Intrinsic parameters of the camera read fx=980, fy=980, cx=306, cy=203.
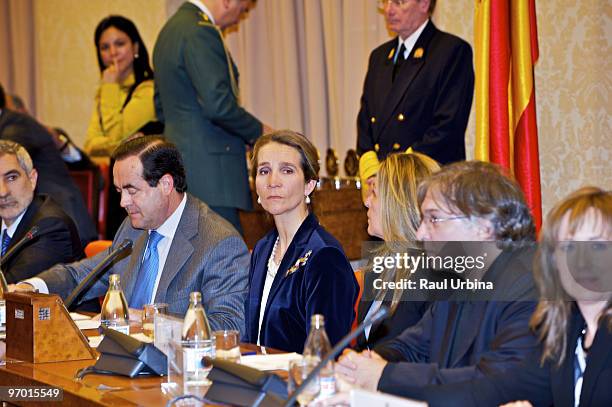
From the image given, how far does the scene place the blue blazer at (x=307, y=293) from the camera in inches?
121

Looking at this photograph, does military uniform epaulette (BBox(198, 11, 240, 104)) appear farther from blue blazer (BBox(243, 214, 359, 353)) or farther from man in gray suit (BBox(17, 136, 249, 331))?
blue blazer (BBox(243, 214, 359, 353))

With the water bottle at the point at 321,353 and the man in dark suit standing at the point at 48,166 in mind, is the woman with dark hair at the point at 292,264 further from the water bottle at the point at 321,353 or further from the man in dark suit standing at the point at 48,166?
the man in dark suit standing at the point at 48,166

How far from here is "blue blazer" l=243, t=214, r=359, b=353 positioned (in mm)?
3072

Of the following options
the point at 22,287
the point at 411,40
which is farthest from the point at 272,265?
the point at 411,40

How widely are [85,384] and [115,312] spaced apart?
50 cm

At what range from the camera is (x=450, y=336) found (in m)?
2.37

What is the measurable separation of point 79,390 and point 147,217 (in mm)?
1167

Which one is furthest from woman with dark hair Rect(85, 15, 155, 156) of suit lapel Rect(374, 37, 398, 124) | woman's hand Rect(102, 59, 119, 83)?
suit lapel Rect(374, 37, 398, 124)

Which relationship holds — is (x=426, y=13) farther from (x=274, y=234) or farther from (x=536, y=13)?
(x=274, y=234)

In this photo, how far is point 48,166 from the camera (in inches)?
217

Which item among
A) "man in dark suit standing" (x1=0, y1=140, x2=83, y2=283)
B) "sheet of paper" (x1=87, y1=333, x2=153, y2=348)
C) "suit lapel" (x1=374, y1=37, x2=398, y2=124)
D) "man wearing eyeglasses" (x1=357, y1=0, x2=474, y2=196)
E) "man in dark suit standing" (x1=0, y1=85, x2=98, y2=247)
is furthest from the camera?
"man in dark suit standing" (x1=0, y1=85, x2=98, y2=247)

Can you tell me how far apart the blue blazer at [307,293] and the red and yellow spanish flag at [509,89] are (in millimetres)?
1312

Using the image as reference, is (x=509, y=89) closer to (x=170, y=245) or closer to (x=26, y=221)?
(x=170, y=245)

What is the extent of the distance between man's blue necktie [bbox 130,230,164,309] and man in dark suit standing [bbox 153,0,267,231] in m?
1.47
